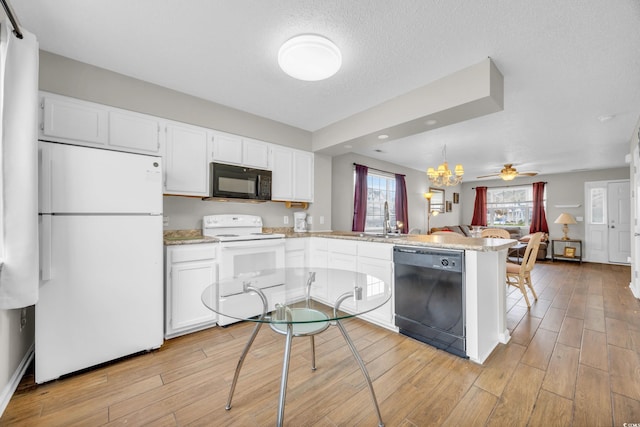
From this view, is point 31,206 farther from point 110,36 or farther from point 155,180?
point 110,36

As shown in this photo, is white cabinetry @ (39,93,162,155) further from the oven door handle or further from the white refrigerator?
the oven door handle

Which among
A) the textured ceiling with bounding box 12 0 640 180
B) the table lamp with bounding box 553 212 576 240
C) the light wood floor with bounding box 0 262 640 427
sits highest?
the textured ceiling with bounding box 12 0 640 180

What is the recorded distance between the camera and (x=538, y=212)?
743cm

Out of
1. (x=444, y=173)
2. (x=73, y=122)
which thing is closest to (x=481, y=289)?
(x=444, y=173)

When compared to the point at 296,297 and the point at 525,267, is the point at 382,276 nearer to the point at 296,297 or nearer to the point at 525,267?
the point at 296,297

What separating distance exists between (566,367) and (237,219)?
3.44 metres

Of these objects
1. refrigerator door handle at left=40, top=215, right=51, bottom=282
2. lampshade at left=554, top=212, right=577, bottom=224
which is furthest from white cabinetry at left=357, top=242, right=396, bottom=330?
lampshade at left=554, top=212, right=577, bottom=224

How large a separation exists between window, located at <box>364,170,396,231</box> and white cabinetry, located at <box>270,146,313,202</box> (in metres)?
2.03

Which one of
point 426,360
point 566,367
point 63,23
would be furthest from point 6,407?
point 566,367

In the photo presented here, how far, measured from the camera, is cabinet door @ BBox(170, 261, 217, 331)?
2.49 m

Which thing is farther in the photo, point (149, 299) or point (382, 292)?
point (149, 299)

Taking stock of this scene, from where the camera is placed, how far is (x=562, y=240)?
6832mm

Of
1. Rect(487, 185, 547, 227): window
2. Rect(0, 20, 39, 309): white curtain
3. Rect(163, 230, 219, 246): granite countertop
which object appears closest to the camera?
Rect(0, 20, 39, 309): white curtain

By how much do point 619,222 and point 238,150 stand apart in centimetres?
877
